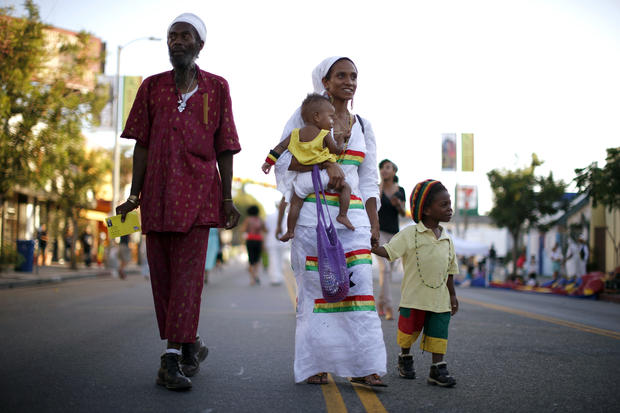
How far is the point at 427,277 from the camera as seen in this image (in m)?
5.05

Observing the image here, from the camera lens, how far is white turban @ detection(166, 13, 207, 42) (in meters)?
4.73

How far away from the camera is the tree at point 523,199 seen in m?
32.0

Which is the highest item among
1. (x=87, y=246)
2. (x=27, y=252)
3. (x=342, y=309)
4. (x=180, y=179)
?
(x=180, y=179)

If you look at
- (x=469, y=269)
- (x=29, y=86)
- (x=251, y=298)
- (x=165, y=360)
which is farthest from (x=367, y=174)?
(x=469, y=269)

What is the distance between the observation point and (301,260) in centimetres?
479

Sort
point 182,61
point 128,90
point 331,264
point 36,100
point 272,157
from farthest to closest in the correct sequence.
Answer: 1. point 128,90
2. point 36,100
3. point 272,157
4. point 182,61
5. point 331,264

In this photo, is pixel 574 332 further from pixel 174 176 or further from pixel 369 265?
pixel 174 176

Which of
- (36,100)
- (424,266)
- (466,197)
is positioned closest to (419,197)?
(424,266)

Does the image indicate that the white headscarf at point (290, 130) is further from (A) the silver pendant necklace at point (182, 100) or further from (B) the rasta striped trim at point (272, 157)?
(A) the silver pendant necklace at point (182, 100)

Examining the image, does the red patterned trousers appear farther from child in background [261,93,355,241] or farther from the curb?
the curb

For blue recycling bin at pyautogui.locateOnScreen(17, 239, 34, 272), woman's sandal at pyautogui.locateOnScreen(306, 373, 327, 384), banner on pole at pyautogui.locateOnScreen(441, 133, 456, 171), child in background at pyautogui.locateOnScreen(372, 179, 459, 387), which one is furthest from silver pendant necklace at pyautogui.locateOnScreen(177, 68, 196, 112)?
banner on pole at pyautogui.locateOnScreen(441, 133, 456, 171)

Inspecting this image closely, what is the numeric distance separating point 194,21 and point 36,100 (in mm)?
13202

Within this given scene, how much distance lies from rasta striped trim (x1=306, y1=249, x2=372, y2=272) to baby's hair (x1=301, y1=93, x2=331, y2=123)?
93 cm

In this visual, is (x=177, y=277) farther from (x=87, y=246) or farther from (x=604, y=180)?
(x=87, y=246)
